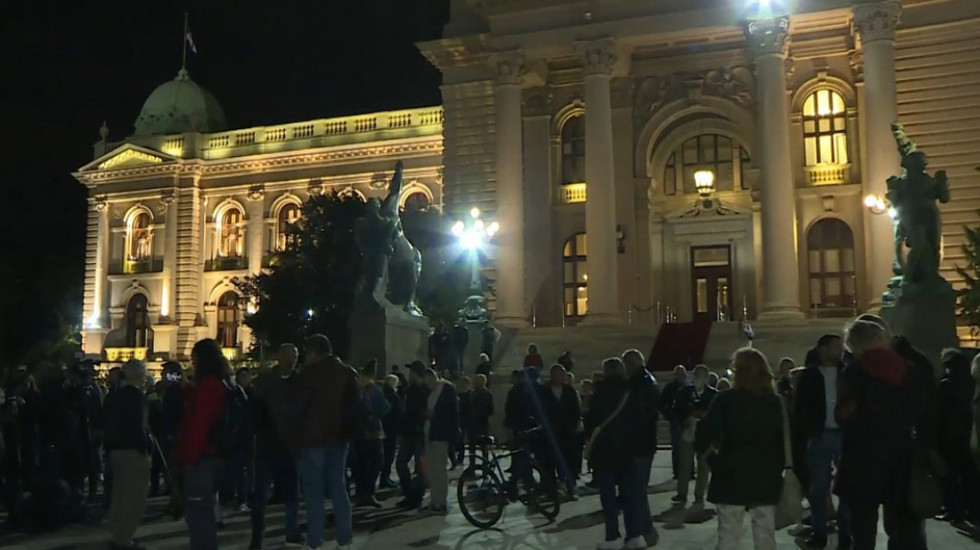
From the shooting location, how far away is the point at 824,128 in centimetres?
3148

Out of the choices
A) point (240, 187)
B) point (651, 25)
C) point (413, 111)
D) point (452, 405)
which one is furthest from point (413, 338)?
point (240, 187)

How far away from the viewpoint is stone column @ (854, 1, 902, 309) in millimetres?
27422

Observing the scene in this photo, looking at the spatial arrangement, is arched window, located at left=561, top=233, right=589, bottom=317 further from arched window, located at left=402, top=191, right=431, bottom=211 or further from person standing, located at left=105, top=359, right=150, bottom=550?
person standing, located at left=105, top=359, right=150, bottom=550

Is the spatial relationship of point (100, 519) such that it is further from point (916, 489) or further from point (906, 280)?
point (906, 280)

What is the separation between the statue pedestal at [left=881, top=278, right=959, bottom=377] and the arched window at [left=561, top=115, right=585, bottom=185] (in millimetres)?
16837

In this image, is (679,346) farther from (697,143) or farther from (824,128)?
(824,128)

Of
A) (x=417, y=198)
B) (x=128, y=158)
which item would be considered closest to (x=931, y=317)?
(x=417, y=198)

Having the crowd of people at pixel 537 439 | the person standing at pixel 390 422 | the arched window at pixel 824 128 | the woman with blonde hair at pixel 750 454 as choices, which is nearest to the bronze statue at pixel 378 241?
the crowd of people at pixel 537 439

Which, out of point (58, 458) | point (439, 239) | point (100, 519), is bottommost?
point (100, 519)

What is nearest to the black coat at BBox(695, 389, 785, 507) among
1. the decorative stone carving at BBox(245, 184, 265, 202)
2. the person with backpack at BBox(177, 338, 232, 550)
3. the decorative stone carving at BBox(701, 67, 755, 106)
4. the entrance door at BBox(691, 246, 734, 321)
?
the person with backpack at BBox(177, 338, 232, 550)

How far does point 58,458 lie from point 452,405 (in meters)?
5.02

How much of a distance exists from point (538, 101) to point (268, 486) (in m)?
27.0

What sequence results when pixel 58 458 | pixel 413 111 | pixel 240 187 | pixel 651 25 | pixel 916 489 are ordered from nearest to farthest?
pixel 916 489 → pixel 58 458 → pixel 651 25 → pixel 413 111 → pixel 240 187

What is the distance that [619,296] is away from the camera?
108 feet
